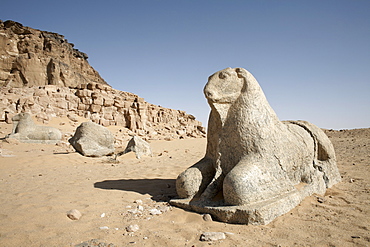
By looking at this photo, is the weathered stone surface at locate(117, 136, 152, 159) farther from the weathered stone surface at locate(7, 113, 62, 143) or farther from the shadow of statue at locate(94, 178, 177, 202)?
the weathered stone surface at locate(7, 113, 62, 143)

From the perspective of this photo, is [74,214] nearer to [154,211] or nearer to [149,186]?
[154,211]

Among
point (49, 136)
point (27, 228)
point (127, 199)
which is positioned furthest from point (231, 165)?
point (49, 136)

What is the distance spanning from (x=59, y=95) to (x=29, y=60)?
14470 millimetres

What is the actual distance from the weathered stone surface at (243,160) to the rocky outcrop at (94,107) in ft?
48.2

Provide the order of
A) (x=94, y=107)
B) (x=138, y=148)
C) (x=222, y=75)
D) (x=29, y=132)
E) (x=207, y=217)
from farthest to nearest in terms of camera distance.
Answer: (x=94, y=107) < (x=29, y=132) < (x=138, y=148) < (x=222, y=75) < (x=207, y=217)

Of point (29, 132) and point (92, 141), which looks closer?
point (92, 141)

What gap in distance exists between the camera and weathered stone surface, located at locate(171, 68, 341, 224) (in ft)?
8.15

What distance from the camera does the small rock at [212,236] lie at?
2.04 m

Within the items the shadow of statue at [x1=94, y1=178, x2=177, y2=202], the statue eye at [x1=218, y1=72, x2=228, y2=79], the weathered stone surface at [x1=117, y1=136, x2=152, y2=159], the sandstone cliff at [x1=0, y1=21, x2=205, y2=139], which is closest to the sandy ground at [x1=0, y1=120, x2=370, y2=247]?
the shadow of statue at [x1=94, y1=178, x2=177, y2=202]

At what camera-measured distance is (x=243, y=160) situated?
2727 millimetres

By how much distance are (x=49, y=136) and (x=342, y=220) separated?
38.1 ft

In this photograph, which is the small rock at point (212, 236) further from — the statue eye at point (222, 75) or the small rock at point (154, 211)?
the statue eye at point (222, 75)

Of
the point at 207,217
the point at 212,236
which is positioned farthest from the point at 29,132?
the point at 212,236

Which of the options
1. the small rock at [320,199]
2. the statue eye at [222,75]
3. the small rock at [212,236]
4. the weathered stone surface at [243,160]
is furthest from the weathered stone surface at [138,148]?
the small rock at [212,236]
